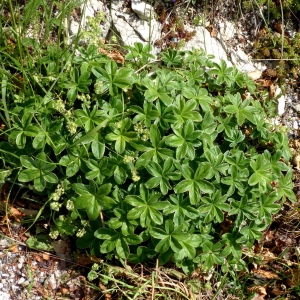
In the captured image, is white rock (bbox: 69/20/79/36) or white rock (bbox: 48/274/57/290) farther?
white rock (bbox: 69/20/79/36)

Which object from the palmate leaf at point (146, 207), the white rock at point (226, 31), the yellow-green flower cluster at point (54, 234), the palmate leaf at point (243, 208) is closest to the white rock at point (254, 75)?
the white rock at point (226, 31)

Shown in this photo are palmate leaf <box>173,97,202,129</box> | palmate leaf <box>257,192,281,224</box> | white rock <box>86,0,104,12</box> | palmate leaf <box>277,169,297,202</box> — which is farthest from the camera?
white rock <box>86,0,104,12</box>

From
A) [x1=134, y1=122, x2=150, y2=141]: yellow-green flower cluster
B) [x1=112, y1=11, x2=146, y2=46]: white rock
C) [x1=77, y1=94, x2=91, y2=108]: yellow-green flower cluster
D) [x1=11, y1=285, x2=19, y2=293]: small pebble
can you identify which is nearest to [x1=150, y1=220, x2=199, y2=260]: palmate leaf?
[x1=134, y1=122, x2=150, y2=141]: yellow-green flower cluster

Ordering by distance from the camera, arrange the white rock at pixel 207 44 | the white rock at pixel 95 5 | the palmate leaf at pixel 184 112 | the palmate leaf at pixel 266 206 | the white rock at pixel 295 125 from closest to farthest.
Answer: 1. the palmate leaf at pixel 184 112
2. the palmate leaf at pixel 266 206
3. the white rock at pixel 95 5
4. the white rock at pixel 207 44
5. the white rock at pixel 295 125

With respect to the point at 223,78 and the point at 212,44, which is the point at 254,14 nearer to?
the point at 212,44

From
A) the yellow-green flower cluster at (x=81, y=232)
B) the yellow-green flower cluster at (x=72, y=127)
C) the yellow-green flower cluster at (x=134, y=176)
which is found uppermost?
the yellow-green flower cluster at (x=72, y=127)

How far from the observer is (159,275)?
123 inches

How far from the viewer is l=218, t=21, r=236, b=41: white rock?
13.4 ft

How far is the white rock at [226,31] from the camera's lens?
409 cm

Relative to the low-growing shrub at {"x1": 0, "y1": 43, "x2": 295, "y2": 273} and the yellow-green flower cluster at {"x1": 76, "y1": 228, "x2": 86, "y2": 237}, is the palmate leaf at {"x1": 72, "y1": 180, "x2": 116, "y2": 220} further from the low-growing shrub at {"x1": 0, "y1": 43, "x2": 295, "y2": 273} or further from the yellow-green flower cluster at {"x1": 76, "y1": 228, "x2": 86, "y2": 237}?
the yellow-green flower cluster at {"x1": 76, "y1": 228, "x2": 86, "y2": 237}

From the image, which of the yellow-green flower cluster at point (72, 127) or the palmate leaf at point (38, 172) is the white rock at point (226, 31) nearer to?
the yellow-green flower cluster at point (72, 127)

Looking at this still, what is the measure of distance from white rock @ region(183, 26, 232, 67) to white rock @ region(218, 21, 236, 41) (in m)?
0.09

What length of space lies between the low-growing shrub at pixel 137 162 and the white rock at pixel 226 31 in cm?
105

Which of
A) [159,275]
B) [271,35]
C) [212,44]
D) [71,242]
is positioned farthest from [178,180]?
[271,35]
